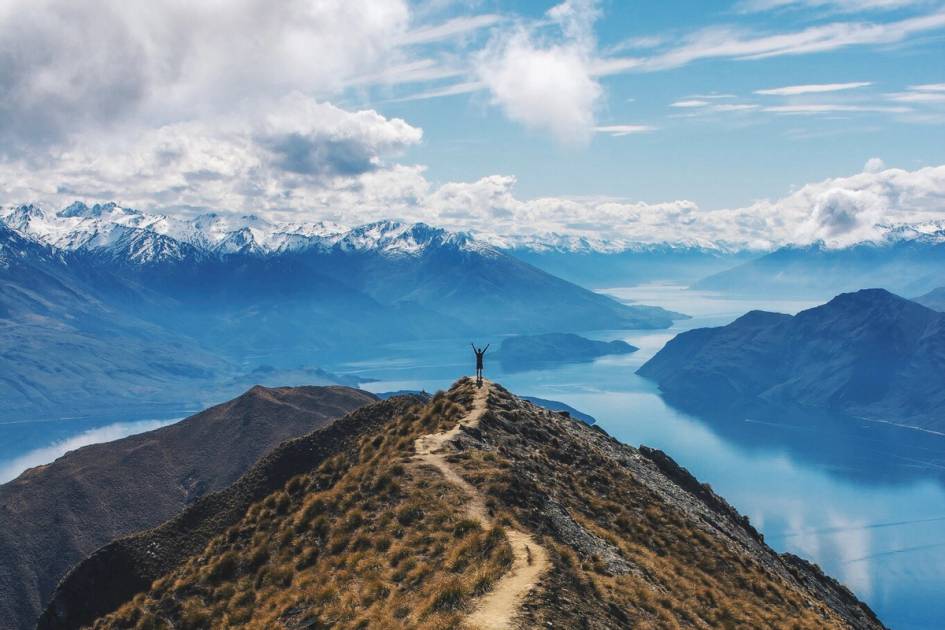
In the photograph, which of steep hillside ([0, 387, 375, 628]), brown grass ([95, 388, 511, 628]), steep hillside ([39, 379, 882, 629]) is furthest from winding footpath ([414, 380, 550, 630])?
steep hillside ([0, 387, 375, 628])

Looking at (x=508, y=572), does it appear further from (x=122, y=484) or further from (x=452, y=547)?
(x=122, y=484)

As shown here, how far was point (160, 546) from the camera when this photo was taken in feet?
155

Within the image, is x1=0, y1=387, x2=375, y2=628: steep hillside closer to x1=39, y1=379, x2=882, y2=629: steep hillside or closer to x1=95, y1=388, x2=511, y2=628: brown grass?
x1=39, y1=379, x2=882, y2=629: steep hillside

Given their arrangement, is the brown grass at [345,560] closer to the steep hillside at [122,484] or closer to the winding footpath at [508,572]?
the winding footpath at [508,572]

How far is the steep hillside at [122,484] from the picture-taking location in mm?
115062

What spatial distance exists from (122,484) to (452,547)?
124 metres

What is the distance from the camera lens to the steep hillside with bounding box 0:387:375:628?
11506cm

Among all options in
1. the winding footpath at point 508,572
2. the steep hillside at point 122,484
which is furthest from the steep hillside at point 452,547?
the steep hillside at point 122,484

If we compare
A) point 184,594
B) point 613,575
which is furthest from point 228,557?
point 613,575

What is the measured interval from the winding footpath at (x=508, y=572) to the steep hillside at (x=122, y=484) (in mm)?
92946

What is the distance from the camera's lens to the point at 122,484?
13638 cm

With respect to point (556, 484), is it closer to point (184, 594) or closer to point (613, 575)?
point (613, 575)

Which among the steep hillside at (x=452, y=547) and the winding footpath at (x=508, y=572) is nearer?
the winding footpath at (x=508, y=572)

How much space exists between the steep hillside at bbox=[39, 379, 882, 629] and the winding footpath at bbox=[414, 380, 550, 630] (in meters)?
0.09
